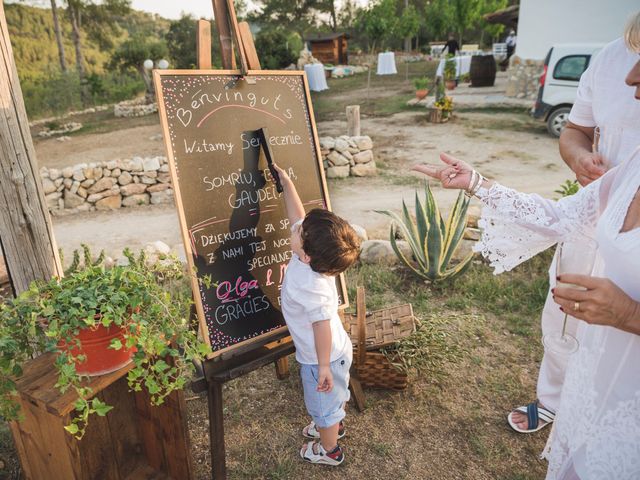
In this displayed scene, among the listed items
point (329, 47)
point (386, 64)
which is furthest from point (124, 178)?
point (329, 47)

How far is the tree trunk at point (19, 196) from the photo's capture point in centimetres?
199

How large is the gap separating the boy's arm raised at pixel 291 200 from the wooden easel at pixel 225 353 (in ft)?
1.73

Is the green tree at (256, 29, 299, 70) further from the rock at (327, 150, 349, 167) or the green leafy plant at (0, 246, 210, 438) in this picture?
the green leafy plant at (0, 246, 210, 438)

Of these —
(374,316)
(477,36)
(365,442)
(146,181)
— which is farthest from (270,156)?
(477,36)

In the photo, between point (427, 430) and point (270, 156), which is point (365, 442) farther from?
point (270, 156)

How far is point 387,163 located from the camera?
8914 mm

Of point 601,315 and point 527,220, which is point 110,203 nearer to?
point 527,220

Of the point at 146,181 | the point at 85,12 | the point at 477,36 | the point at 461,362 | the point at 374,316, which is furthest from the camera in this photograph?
the point at 477,36

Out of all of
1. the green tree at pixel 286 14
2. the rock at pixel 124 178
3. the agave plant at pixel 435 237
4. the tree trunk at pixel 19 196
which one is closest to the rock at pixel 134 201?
the rock at pixel 124 178

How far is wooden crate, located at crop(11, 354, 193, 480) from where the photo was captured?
1.60 meters

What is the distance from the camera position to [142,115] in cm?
1571

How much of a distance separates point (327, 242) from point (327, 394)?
2.49 ft

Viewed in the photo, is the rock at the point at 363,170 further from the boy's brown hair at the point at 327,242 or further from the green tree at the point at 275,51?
the green tree at the point at 275,51

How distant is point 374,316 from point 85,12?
2770 cm
